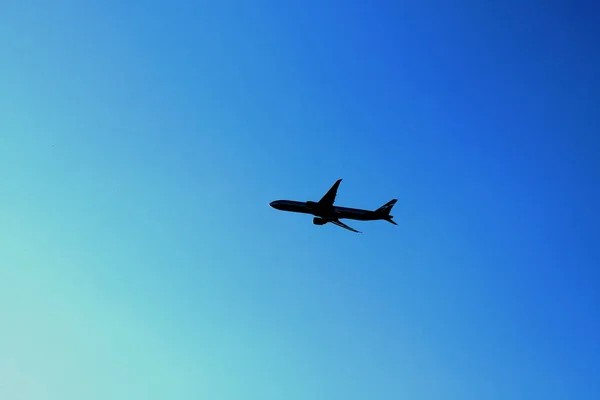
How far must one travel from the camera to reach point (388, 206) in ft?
470

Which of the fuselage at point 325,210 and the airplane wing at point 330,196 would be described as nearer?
the airplane wing at point 330,196

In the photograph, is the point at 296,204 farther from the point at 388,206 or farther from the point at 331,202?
the point at 388,206

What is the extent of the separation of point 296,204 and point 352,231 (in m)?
14.5

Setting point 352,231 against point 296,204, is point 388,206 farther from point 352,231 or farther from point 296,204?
point 296,204

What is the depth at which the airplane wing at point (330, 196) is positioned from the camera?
136 meters

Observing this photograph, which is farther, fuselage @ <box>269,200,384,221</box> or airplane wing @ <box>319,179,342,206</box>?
fuselage @ <box>269,200,384,221</box>

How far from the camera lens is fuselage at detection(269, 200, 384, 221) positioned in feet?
463

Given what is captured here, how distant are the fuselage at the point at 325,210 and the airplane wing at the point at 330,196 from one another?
1704 mm

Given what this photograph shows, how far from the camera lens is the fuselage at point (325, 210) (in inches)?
5551

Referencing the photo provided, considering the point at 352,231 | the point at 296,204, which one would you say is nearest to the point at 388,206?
the point at 352,231

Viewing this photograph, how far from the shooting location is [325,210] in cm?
14075

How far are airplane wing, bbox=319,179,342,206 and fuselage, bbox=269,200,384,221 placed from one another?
170 cm

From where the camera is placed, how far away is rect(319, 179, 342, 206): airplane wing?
136250mm

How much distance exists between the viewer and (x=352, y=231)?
5743 inches
